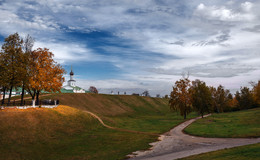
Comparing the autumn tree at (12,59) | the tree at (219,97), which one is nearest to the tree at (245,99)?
the tree at (219,97)

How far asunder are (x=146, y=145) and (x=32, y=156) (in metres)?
17.0

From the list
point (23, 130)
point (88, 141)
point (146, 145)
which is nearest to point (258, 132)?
point (146, 145)

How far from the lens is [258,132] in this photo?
112ft

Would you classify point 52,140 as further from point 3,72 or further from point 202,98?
point 202,98

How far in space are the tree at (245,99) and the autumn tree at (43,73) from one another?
100394mm

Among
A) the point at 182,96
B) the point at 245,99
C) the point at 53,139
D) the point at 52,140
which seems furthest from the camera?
the point at 245,99

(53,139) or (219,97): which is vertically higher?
(219,97)

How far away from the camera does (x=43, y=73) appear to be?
159 ft

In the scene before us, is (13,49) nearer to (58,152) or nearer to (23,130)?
(23,130)

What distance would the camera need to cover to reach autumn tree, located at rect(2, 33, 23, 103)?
42737mm

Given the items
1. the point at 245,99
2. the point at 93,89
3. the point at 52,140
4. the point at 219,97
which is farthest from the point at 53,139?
the point at 93,89

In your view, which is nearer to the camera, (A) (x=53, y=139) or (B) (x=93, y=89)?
(A) (x=53, y=139)

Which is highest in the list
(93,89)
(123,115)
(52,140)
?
(93,89)

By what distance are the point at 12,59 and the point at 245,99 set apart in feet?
375
